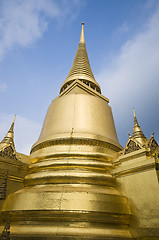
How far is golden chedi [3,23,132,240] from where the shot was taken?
11.5 ft

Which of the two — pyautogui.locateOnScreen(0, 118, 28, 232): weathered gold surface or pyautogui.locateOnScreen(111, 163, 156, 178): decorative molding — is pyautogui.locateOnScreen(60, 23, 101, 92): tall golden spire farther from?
pyautogui.locateOnScreen(111, 163, 156, 178): decorative molding

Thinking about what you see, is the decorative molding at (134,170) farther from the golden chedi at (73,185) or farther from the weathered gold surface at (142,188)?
the golden chedi at (73,185)

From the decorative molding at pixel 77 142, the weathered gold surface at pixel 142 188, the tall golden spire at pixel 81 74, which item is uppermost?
the tall golden spire at pixel 81 74

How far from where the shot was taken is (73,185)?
4363 millimetres

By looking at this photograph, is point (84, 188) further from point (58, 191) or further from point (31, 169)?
point (31, 169)

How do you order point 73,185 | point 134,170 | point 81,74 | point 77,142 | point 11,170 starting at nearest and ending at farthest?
1. point 134,170
2. point 73,185
3. point 11,170
4. point 77,142
5. point 81,74

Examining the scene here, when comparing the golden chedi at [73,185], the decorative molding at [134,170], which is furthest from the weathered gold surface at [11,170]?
the decorative molding at [134,170]

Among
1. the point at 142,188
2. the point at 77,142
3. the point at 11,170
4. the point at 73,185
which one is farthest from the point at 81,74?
the point at 142,188

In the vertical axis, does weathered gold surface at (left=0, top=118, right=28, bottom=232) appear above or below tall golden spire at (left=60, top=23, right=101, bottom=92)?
below

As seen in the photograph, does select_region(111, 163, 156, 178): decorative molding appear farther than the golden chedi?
Yes

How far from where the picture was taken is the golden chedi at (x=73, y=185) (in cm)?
350

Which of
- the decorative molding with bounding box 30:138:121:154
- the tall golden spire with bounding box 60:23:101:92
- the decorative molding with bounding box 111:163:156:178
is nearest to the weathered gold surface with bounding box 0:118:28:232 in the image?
the decorative molding with bounding box 30:138:121:154

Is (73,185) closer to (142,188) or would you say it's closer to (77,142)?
(77,142)

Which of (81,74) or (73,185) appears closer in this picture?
(73,185)
